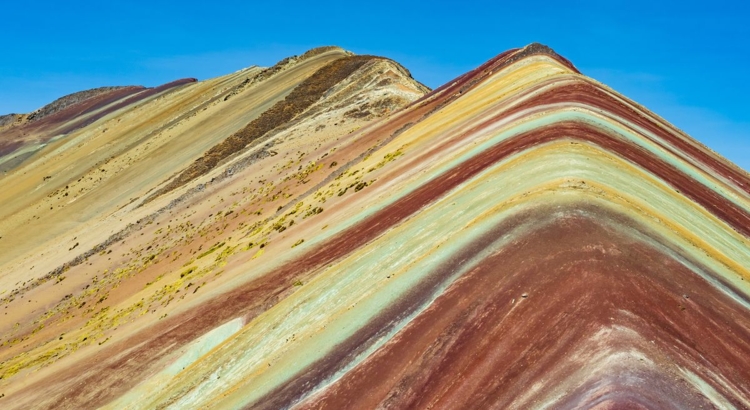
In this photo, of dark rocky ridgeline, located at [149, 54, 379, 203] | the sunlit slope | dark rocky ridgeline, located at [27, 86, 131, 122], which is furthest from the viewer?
dark rocky ridgeline, located at [27, 86, 131, 122]

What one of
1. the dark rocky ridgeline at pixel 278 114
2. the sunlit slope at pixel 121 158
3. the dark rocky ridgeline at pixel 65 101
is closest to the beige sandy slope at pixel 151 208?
the sunlit slope at pixel 121 158

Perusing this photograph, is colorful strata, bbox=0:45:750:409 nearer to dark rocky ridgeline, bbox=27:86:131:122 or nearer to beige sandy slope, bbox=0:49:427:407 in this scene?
beige sandy slope, bbox=0:49:427:407

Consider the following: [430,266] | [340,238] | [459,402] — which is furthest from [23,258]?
[459,402]

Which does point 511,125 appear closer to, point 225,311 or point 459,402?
point 225,311

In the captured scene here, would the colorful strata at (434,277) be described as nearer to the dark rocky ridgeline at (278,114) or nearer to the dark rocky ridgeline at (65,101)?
the dark rocky ridgeline at (278,114)

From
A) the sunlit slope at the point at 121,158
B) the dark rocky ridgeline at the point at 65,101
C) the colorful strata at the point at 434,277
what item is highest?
the dark rocky ridgeline at the point at 65,101

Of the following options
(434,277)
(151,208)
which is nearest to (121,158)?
(151,208)

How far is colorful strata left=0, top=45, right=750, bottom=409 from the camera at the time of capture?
1312 cm

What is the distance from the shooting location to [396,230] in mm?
23234

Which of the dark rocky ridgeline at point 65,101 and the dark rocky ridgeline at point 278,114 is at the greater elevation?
the dark rocky ridgeline at point 65,101

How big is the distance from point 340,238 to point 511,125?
8.85m

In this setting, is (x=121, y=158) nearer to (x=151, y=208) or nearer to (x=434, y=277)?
(x=151, y=208)

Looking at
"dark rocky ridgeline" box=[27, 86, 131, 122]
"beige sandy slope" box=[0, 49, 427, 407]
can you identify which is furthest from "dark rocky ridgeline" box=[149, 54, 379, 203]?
"dark rocky ridgeline" box=[27, 86, 131, 122]

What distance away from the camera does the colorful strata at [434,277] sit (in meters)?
13.1
